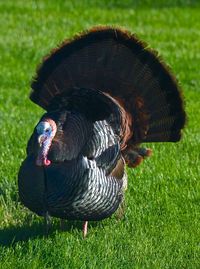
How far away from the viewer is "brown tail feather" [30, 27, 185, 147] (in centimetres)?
675

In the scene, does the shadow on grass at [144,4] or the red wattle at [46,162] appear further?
the shadow on grass at [144,4]

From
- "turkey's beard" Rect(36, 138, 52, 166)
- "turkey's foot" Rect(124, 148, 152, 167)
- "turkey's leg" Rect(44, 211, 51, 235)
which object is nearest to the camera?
"turkey's beard" Rect(36, 138, 52, 166)

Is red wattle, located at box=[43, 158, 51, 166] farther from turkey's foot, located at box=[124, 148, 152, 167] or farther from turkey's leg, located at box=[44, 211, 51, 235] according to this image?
turkey's foot, located at box=[124, 148, 152, 167]

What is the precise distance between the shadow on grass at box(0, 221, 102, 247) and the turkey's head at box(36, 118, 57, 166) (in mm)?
643

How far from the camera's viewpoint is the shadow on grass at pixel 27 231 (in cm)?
627

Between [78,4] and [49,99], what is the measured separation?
9.66 m

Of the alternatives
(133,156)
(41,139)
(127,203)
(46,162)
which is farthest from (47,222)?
(133,156)

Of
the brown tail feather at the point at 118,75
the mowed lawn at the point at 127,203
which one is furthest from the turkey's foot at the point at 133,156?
the mowed lawn at the point at 127,203

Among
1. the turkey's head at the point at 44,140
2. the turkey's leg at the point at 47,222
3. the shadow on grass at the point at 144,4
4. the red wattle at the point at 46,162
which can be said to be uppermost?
the shadow on grass at the point at 144,4

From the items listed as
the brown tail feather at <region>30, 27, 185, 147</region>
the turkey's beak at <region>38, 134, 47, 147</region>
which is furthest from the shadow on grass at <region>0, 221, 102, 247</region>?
the brown tail feather at <region>30, 27, 185, 147</region>

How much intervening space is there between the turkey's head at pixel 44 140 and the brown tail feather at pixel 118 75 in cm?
77

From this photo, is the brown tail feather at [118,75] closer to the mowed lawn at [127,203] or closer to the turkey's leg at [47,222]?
the mowed lawn at [127,203]

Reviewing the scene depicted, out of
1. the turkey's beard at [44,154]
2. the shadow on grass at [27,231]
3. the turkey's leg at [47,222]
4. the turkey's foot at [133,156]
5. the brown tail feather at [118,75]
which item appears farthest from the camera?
the turkey's foot at [133,156]

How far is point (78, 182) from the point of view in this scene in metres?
5.95
